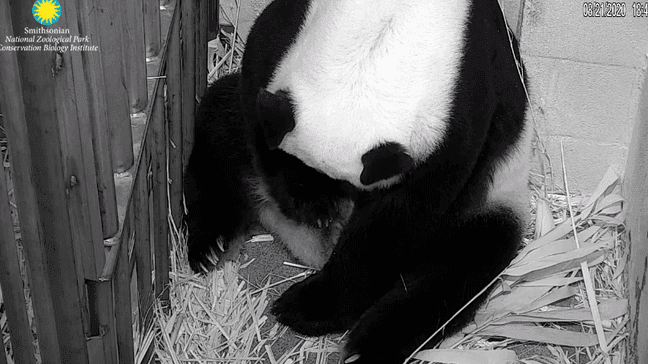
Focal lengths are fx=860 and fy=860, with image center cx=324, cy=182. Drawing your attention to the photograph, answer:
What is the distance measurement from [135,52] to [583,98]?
1.47m

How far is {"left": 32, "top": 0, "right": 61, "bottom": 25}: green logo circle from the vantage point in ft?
3.64

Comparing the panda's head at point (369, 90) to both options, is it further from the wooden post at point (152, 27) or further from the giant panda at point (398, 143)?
the wooden post at point (152, 27)

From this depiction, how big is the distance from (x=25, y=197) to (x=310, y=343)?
3.70 ft

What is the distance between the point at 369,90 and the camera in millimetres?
1819

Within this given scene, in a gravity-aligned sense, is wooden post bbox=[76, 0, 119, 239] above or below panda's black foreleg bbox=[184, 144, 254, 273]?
above

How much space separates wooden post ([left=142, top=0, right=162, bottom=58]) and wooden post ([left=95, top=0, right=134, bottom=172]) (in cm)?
21

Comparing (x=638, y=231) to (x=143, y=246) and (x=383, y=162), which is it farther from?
(x=143, y=246)

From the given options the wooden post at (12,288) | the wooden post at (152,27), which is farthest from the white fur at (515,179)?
the wooden post at (12,288)

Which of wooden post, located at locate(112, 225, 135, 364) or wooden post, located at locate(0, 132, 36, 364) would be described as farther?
wooden post, located at locate(112, 225, 135, 364)

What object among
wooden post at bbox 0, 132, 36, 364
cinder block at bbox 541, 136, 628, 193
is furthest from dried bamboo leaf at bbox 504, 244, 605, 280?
wooden post at bbox 0, 132, 36, 364

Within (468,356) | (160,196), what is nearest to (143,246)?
(160,196)

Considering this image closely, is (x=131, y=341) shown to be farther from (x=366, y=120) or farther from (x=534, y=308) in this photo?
(x=534, y=308)

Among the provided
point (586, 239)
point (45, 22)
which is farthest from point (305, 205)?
point (45, 22)

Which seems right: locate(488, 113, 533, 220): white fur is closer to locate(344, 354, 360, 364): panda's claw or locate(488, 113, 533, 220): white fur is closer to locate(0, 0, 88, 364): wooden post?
locate(344, 354, 360, 364): panda's claw
